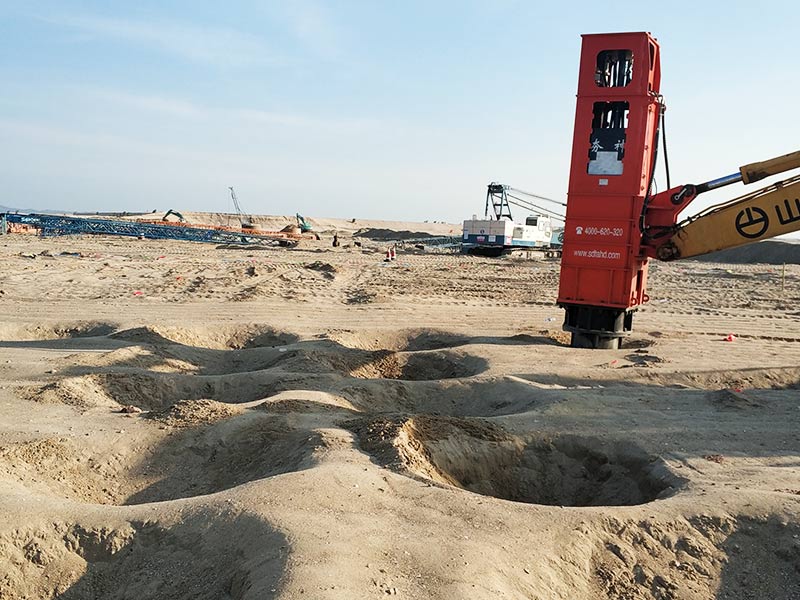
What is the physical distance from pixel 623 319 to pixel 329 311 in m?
6.36

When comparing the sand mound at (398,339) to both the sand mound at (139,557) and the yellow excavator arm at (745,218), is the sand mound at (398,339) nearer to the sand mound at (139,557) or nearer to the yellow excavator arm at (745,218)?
the yellow excavator arm at (745,218)

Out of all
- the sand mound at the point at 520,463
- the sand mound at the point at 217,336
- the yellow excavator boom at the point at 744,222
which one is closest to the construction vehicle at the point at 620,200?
the yellow excavator boom at the point at 744,222

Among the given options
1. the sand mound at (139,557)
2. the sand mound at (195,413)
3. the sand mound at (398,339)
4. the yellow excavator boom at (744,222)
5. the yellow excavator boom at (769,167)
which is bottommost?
the sand mound at (139,557)

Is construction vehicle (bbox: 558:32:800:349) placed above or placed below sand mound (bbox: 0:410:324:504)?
above

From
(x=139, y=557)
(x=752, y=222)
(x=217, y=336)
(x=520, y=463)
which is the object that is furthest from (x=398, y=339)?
(x=139, y=557)

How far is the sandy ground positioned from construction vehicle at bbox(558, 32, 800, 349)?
1042 mm

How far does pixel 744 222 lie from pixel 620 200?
1738 millimetres

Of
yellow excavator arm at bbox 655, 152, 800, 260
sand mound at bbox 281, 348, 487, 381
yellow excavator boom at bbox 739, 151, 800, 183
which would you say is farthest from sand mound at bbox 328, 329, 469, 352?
yellow excavator boom at bbox 739, 151, 800, 183

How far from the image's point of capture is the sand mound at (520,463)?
19.6 ft

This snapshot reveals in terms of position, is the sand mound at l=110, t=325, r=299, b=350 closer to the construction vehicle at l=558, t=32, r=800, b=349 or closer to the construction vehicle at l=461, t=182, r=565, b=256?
the construction vehicle at l=558, t=32, r=800, b=349

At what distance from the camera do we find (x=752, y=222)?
945 cm

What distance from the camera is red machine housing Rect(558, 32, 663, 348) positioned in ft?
33.4

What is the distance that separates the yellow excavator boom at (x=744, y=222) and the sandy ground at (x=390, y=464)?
169 centimetres

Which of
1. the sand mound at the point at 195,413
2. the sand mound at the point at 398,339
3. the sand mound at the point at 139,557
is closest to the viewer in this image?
the sand mound at the point at 139,557
